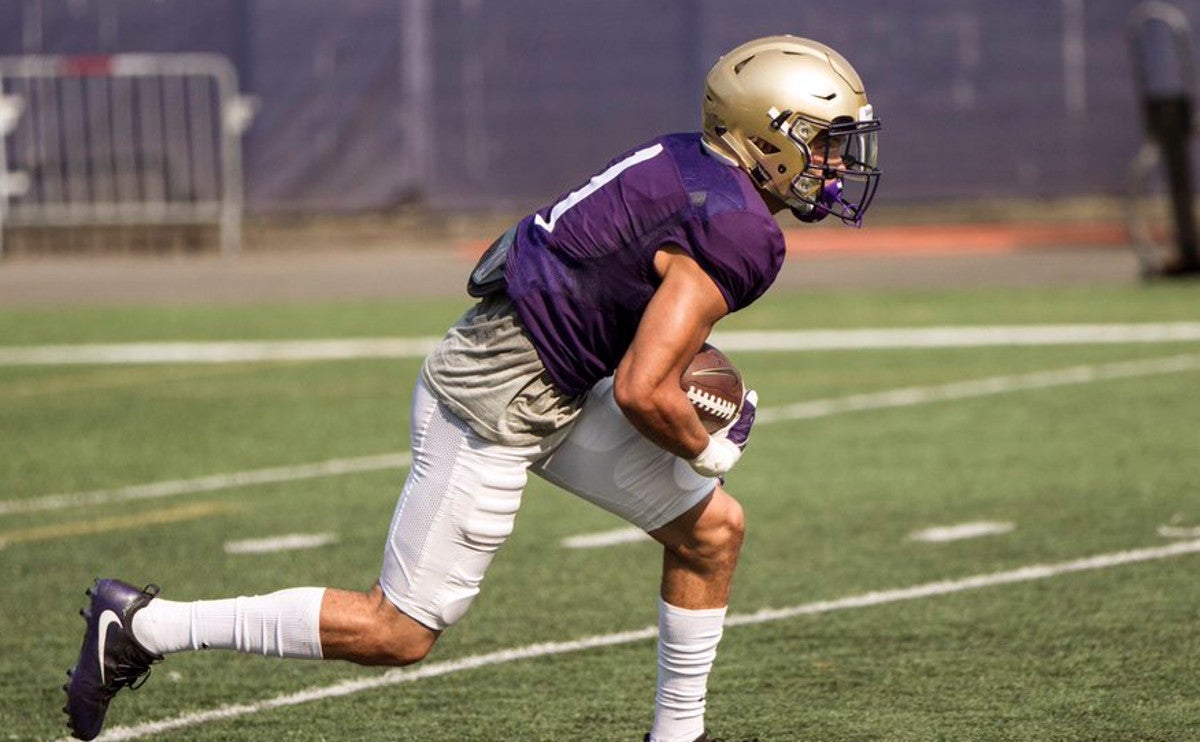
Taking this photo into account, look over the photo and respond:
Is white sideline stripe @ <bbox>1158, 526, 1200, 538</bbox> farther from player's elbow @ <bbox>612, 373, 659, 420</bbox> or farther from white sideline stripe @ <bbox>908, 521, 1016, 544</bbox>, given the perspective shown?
player's elbow @ <bbox>612, 373, 659, 420</bbox>

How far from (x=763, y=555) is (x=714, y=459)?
310 centimetres

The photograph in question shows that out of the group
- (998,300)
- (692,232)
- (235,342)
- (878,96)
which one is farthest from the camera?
(878,96)

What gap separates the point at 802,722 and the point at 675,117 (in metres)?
15.0

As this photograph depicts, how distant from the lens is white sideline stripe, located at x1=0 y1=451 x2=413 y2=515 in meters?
9.23

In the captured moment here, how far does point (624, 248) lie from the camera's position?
4.77m

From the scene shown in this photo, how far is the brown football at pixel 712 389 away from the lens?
15.9 ft

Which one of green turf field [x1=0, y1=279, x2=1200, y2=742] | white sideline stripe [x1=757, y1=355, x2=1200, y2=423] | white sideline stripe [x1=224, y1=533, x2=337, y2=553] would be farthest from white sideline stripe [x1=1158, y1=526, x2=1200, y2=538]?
white sideline stripe [x1=757, y1=355, x2=1200, y2=423]

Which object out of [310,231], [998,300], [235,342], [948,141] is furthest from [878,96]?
[235,342]

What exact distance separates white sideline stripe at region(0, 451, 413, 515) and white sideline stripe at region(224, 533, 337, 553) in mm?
1247

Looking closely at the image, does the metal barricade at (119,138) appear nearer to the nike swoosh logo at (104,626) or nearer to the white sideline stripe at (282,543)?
the white sideline stripe at (282,543)

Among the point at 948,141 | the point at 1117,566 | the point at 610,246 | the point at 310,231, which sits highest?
the point at 610,246

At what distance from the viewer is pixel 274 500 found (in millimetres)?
9148

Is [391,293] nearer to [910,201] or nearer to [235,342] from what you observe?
[235,342]

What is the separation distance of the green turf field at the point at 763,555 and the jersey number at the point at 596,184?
1386 millimetres
